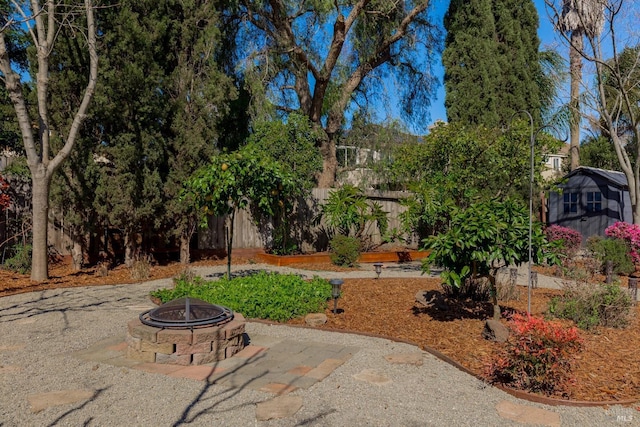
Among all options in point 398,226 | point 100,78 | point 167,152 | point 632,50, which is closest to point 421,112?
point 398,226

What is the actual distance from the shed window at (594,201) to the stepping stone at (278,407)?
1563 cm

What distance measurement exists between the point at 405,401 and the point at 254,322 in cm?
300

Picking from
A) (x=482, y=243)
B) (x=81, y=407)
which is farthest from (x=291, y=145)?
(x=81, y=407)

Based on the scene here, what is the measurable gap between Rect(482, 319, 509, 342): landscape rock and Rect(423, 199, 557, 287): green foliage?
63 centimetres

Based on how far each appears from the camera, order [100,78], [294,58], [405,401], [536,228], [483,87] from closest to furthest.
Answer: [405,401] < [536,228] < [100,78] < [294,58] < [483,87]

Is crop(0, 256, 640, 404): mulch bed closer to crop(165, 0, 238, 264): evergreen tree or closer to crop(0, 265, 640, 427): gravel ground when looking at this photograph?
crop(0, 265, 640, 427): gravel ground

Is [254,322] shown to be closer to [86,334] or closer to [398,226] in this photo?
[86,334]

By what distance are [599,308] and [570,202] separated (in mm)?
11902

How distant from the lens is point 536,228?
523cm

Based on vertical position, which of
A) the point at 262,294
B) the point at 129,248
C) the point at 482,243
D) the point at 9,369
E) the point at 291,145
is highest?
the point at 291,145

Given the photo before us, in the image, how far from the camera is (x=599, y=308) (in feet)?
19.6

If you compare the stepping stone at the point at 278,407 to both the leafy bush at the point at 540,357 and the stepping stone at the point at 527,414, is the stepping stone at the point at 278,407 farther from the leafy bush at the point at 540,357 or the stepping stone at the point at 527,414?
the leafy bush at the point at 540,357

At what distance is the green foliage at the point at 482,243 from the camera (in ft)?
16.4

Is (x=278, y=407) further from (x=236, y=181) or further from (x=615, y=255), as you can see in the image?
(x=615, y=255)
